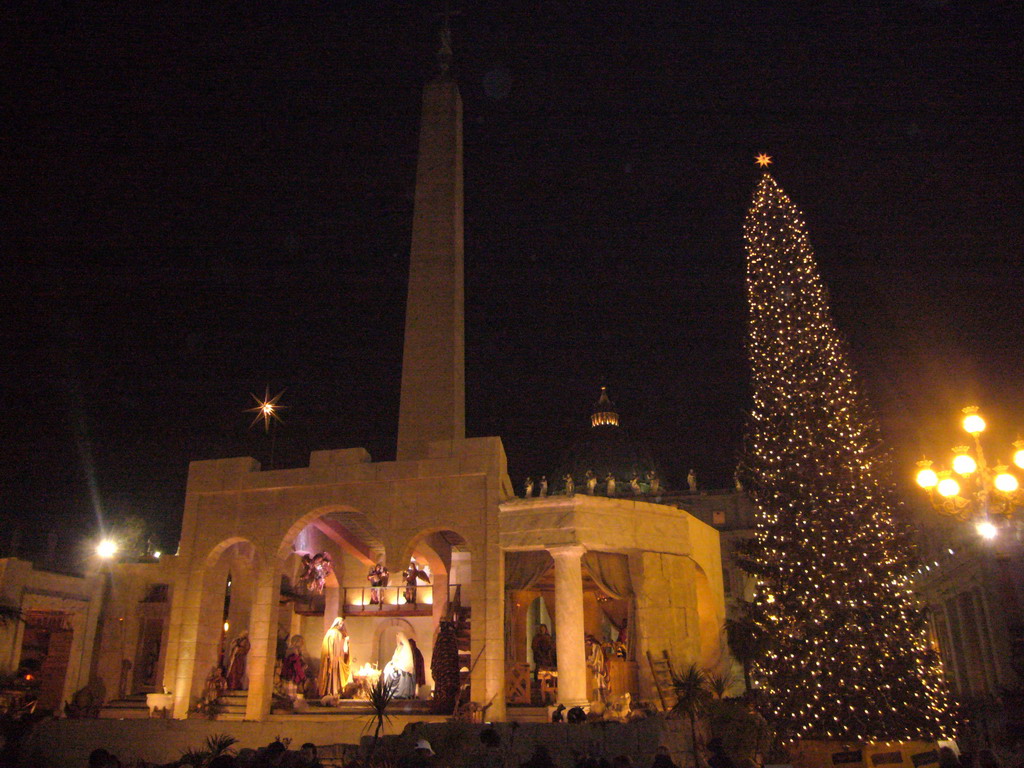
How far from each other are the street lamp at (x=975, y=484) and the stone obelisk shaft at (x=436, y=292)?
526 inches

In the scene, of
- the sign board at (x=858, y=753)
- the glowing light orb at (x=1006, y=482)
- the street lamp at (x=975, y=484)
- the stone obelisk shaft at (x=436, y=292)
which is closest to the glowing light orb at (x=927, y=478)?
the street lamp at (x=975, y=484)

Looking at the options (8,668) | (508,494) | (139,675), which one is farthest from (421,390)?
(8,668)

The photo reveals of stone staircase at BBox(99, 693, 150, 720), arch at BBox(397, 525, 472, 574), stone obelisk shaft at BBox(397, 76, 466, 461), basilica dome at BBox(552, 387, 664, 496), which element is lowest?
stone staircase at BBox(99, 693, 150, 720)

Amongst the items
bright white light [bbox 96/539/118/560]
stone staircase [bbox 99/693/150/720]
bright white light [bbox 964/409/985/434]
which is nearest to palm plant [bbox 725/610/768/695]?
bright white light [bbox 964/409/985/434]

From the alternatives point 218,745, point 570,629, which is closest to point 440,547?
point 570,629

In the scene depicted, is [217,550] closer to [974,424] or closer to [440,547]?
[440,547]

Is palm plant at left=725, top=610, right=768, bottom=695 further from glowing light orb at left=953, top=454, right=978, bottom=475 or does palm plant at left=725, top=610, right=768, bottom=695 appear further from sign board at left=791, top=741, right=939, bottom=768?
glowing light orb at left=953, top=454, right=978, bottom=475

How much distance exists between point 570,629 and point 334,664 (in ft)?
24.1

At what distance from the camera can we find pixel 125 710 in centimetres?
2106

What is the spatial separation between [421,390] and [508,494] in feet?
14.4

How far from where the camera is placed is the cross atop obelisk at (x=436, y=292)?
2331 cm

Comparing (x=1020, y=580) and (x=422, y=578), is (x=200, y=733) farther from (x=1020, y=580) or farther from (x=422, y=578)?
(x=1020, y=580)

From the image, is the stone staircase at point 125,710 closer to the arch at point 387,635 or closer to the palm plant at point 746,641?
the arch at point 387,635

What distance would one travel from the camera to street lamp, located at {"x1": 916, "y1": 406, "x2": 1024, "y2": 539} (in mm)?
12625
